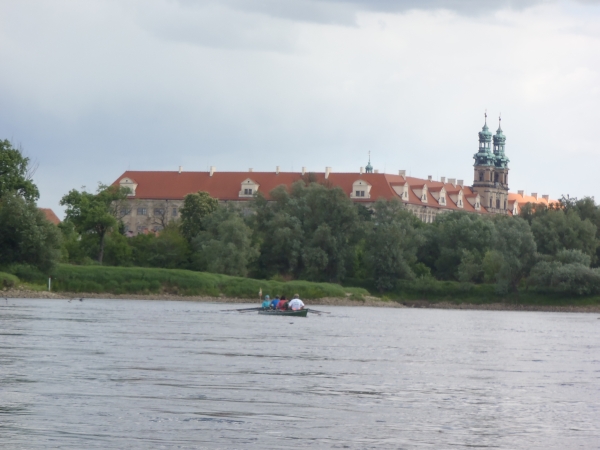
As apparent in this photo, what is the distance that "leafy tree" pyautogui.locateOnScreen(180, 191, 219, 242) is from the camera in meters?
120

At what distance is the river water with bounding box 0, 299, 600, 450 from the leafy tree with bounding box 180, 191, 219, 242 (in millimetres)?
69757

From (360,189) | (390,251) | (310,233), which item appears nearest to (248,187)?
(360,189)

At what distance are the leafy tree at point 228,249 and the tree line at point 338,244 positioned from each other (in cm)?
9

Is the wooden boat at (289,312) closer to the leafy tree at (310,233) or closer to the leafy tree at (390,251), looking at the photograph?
the leafy tree at (310,233)

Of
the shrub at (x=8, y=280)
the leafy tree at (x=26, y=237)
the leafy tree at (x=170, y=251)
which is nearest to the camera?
the shrub at (x=8, y=280)

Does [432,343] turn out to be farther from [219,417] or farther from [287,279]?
[287,279]

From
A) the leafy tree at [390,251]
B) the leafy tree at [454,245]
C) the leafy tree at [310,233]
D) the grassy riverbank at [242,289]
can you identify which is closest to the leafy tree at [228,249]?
the leafy tree at [310,233]

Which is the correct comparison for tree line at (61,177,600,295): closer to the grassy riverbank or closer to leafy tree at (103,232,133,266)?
leafy tree at (103,232,133,266)

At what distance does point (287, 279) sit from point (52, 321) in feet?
185

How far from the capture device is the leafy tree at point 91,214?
347ft

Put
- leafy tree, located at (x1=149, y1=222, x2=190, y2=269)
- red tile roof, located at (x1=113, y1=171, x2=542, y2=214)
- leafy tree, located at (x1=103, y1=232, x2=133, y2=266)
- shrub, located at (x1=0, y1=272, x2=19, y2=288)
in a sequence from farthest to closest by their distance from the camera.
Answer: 1. red tile roof, located at (x1=113, y1=171, x2=542, y2=214)
2. leafy tree, located at (x1=149, y1=222, x2=190, y2=269)
3. leafy tree, located at (x1=103, y1=232, x2=133, y2=266)
4. shrub, located at (x1=0, y1=272, x2=19, y2=288)

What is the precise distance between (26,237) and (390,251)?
120 ft

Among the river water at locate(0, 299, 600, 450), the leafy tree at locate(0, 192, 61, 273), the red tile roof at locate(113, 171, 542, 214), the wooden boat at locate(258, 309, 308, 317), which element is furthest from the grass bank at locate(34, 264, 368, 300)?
the red tile roof at locate(113, 171, 542, 214)

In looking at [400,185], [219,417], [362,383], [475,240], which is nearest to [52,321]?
[362,383]
